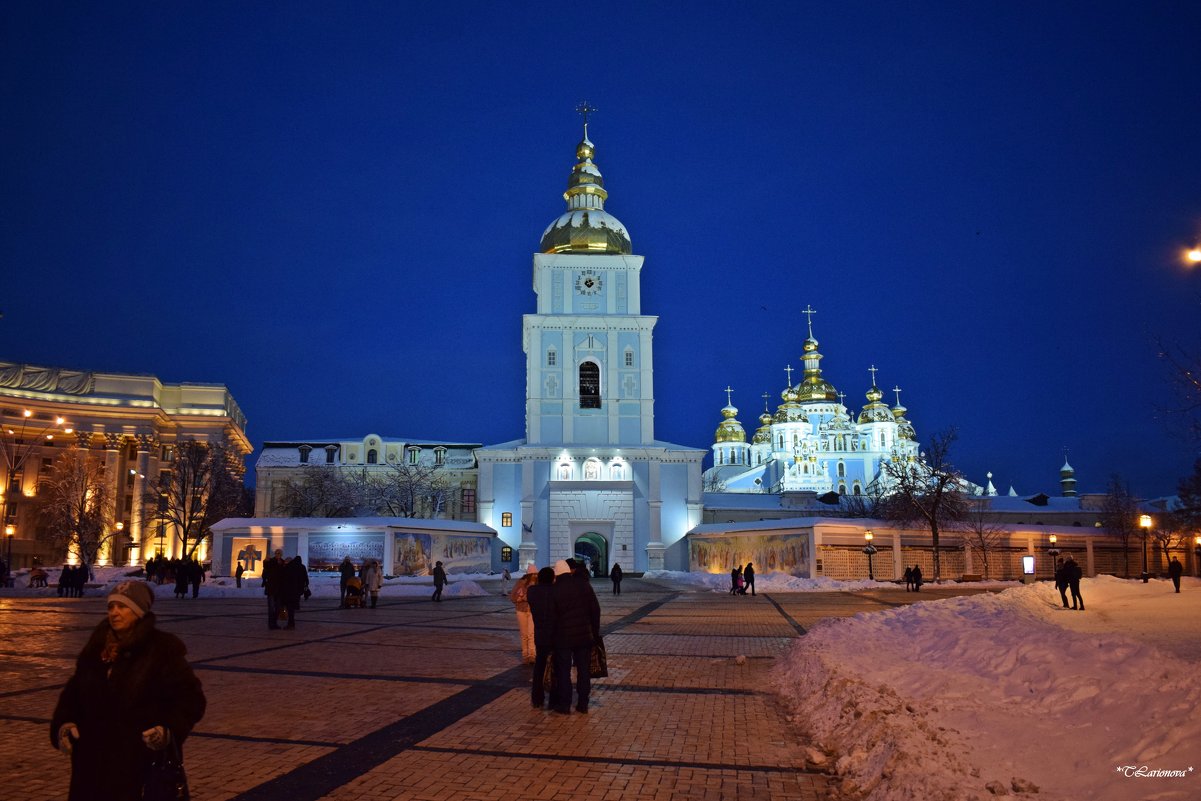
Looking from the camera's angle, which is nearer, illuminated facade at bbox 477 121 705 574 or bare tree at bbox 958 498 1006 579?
bare tree at bbox 958 498 1006 579

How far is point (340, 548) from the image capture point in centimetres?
3947

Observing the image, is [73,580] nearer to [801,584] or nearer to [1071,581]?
[801,584]

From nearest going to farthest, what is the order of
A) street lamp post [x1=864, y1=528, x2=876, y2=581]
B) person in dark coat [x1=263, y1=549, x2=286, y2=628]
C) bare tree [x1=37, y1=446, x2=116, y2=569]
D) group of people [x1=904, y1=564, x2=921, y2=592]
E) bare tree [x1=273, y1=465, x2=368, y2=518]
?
person in dark coat [x1=263, y1=549, x2=286, y2=628] → group of people [x1=904, y1=564, x2=921, y2=592] → street lamp post [x1=864, y1=528, x2=876, y2=581] → bare tree [x1=37, y1=446, x2=116, y2=569] → bare tree [x1=273, y1=465, x2=368, y2=518]

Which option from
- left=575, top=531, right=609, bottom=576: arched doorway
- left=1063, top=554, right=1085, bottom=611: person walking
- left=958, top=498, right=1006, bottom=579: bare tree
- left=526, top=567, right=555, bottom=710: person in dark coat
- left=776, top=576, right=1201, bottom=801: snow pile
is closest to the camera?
left=776, top=576, right=1201, bottom=801: snow pile

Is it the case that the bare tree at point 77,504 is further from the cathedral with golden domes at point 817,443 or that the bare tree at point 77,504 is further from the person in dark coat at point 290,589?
the cathedral with golden domes at point 817,443

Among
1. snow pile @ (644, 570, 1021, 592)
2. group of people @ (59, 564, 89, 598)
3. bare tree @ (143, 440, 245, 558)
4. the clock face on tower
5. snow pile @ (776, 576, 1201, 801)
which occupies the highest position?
the clock face on tower

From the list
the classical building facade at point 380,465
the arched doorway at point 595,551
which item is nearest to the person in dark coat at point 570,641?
the arched doorway at point 595,551

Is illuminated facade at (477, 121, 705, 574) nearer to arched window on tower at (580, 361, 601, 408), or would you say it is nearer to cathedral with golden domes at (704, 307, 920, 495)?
arched window on tower at (580, 361, 601, 408)

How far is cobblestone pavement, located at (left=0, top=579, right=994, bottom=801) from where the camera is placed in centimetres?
655

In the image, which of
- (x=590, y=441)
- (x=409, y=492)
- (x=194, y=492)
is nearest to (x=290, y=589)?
(x=590, y=441)

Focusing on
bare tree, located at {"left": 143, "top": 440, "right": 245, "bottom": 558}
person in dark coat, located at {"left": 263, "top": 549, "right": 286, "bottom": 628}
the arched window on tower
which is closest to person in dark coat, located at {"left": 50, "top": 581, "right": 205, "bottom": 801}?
person in dark coat, located at {"left": 263, "top": 549, "right": 286, "bottom": 628}

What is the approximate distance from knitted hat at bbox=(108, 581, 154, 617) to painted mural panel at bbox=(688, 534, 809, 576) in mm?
38487

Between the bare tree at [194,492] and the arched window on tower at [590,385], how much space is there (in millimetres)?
23726

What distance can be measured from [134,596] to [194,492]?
5419cm
